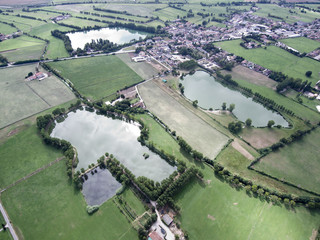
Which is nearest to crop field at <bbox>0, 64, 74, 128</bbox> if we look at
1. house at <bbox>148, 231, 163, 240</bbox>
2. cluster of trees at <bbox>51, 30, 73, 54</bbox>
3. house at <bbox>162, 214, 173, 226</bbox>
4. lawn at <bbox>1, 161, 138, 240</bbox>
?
cluster of trees at <bbox>51, 30, 73, 54</bbox>

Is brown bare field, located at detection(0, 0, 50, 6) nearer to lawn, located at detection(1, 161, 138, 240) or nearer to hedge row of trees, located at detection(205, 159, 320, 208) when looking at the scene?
lawn, located at detection(1, 161, 138, 240)

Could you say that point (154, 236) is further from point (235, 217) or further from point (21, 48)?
point (21, 48)

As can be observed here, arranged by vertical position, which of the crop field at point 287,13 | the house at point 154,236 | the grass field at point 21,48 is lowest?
the house at point 154,236

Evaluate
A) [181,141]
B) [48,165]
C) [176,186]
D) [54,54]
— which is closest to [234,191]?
[176,186]

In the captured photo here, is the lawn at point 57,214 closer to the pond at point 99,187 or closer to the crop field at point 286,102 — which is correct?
the pond at point 99,187

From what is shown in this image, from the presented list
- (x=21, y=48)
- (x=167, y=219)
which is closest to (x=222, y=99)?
(x=167, y=219)

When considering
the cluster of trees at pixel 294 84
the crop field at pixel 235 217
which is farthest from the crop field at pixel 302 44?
the crop field at pixel 235 217

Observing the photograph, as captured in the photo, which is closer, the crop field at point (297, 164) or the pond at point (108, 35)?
the crop field at point (297, 164)
